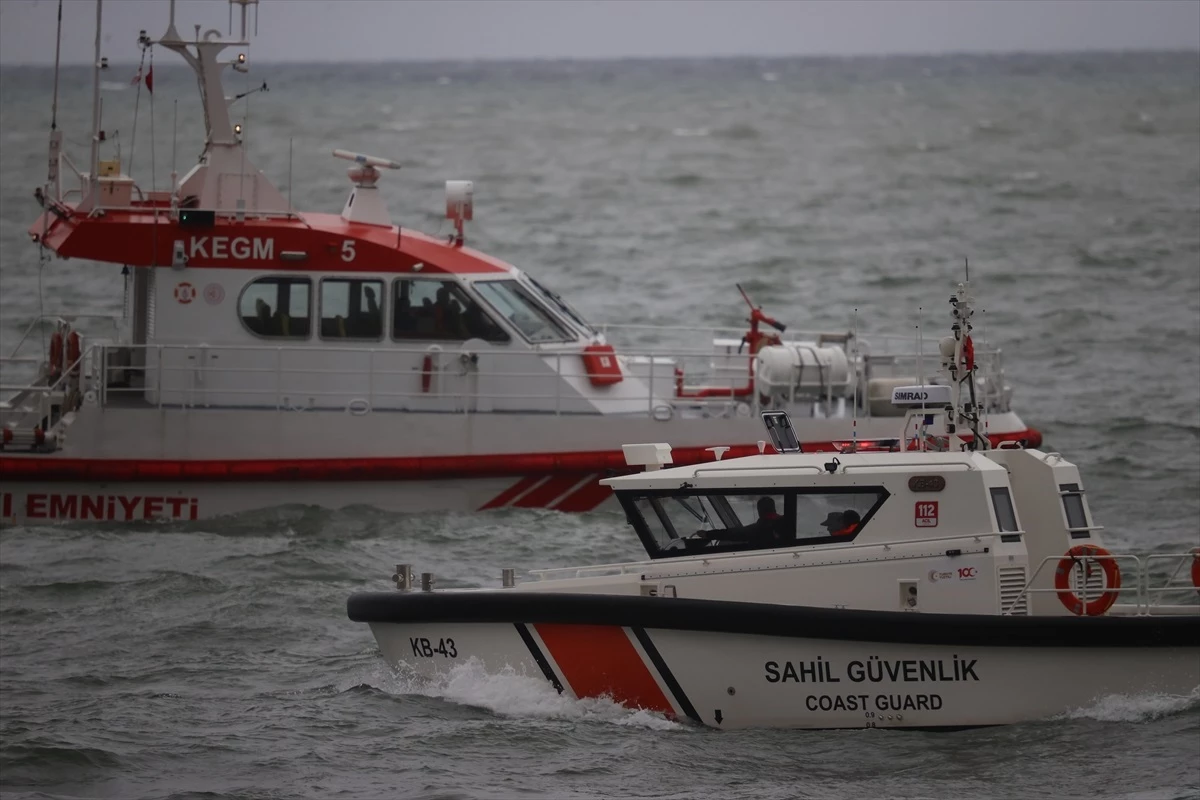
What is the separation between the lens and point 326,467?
49.8ft

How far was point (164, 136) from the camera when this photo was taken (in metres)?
66.8

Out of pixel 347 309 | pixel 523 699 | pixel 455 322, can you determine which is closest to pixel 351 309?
pixel 347 309

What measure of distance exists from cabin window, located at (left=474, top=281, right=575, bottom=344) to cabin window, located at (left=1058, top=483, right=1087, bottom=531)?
6.12 m

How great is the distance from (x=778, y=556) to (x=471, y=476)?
17.6 feet

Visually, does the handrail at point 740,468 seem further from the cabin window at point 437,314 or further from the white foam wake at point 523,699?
the cabin window at point 437,314

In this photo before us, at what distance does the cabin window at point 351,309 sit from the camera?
50.9 ft

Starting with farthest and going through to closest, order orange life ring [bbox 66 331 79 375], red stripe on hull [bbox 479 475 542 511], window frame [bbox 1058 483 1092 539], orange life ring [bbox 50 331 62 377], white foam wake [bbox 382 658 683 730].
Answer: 1. orange life ring [bbox 50 331 62 377]
2. orange life ring [bbox 66 331 79 375]
3. red stripe on hull [bbox 479 475 542 511]
4. window frame [bbox 1058 483 1092 539]
5. white foam wake [bbox 382 658 683 730]

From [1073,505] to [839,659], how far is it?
1706 mm

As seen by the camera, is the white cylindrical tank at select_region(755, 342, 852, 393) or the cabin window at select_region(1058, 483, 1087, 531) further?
the white cylindrical tank at select_region(755, 342, 852, 393)

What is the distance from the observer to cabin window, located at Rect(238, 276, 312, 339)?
50.8 ft

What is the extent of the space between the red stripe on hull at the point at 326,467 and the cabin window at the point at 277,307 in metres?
1.13

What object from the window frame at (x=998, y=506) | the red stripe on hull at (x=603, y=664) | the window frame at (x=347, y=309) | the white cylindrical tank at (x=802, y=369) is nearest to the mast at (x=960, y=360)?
the window frame at (x=998, y=506)

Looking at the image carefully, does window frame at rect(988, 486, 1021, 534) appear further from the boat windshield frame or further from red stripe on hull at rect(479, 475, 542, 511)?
the boat windshield frame

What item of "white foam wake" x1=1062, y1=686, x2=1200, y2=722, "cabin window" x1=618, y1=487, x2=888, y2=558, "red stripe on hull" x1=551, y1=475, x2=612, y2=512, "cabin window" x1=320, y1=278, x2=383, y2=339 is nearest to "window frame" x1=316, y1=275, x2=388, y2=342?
"cabin window" x1=320, y1=278, x2=383, y2=339
